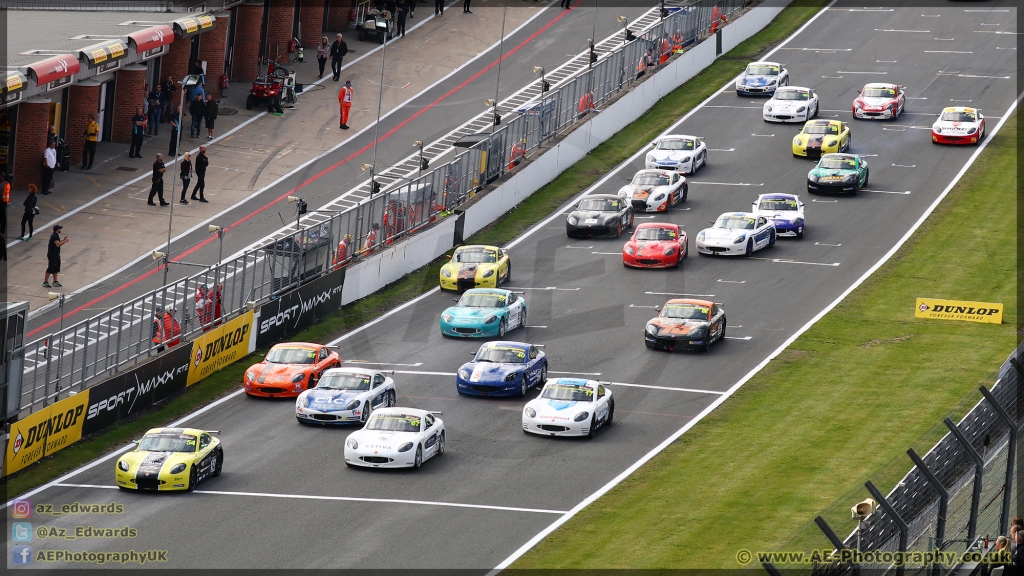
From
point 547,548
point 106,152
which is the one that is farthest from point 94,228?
point 547,548

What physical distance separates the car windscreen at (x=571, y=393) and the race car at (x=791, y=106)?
28330mm

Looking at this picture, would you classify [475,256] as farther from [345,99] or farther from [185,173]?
[345,99]

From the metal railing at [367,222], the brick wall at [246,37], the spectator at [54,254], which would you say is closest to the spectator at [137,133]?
the metal railing at [367,222]

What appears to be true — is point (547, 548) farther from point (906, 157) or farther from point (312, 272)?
point (906, 157)

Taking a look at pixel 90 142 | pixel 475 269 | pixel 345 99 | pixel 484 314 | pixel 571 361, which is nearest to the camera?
pixel 571 361

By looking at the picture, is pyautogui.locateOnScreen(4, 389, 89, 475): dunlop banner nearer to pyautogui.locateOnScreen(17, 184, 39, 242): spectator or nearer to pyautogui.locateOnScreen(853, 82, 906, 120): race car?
pyautogui.locateOnScreen(17, 184, 39, 242): spectator

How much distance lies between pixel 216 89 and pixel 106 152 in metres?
7.45

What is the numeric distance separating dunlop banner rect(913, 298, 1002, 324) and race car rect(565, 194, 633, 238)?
1065 cm

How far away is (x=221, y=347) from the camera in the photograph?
38031 millimetres

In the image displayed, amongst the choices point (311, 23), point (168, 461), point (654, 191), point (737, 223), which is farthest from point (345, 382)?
point (311, 23)

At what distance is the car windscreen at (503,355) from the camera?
36000 mm

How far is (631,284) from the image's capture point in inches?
1737

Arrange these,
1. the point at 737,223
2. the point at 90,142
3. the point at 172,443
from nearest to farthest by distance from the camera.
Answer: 1. the point at 172,443
2. the point at 737,223
3. the point at 90,142

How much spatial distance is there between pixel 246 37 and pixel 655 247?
22895mm
